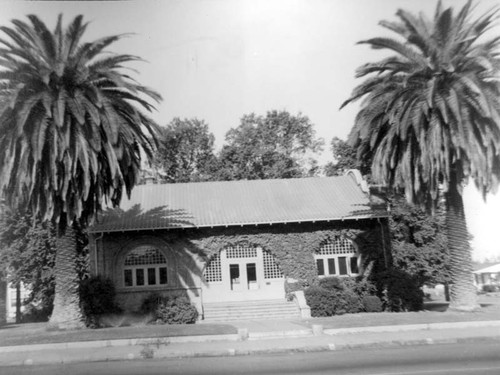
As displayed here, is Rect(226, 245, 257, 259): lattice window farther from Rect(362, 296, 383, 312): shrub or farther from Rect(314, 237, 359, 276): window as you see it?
Rect(362, 296, 383, 312): shrub

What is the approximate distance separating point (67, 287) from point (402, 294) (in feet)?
52.7

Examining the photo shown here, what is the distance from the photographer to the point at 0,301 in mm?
29953

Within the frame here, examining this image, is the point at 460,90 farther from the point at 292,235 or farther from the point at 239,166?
the point at 239,166

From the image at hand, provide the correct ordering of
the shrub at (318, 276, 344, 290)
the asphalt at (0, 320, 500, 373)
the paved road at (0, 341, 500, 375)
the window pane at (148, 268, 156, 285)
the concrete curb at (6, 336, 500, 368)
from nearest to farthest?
1. the paved road at (0, 341, 500, 375)
2. the concrete curb at (6, 336, 500, 368)
3. the asphalt at (0, 320, 500, 373)
4. the shrub at (318, 276, 344, 290)
5. the window pane at (148, 268, 156, 285)

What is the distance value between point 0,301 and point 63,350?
1586 centimetres

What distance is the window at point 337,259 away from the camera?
95.6 ft

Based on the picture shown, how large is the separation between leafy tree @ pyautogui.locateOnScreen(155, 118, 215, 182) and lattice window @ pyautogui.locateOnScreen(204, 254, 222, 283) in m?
23.9

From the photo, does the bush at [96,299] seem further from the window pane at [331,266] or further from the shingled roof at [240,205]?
the window pane at [331,266]

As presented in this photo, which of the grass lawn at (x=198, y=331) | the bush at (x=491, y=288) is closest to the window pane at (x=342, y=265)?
the grass lawn at (x=198, y=331)

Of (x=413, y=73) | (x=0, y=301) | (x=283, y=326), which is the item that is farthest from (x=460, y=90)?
(x=0, y=301)

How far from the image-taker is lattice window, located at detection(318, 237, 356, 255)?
2917 cm

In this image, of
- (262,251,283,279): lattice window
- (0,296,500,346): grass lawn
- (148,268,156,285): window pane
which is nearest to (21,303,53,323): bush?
(148,268,156,285): window pane

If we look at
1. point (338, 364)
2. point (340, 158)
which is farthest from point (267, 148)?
point (338, 364)

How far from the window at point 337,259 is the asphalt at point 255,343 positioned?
32.3ft
